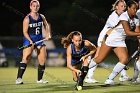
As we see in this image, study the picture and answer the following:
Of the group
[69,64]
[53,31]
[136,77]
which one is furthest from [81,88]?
[53,31]

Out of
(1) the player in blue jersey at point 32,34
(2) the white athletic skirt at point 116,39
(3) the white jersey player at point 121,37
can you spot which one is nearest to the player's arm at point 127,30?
(3) the white jersey player at point 121,37

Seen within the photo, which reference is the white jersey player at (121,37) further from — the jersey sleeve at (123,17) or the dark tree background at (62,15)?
the dark tree background at (62,15)

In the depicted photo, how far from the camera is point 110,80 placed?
10.9m

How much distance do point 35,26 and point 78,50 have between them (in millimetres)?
1458

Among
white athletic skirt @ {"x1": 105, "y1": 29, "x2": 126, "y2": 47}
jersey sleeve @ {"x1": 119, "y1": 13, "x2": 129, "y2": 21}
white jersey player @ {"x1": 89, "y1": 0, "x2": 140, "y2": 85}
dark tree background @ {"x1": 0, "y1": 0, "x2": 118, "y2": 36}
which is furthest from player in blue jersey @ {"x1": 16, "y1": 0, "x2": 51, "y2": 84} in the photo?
dark tree background @ {"x1": 0, "y1": 0, "x2": 118, "y2": 36}

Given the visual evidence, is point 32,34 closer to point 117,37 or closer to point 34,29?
point 34,29

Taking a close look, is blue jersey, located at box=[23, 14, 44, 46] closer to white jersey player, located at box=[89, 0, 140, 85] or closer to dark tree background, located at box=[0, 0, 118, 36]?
white jersey player, located at box=[89, 0, 140, 85]

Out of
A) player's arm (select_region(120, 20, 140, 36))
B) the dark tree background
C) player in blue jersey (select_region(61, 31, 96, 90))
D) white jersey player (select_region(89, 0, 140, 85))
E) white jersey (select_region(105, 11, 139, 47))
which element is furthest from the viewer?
the dark tree background

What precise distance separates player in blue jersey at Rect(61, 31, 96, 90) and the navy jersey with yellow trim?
49.6 inches

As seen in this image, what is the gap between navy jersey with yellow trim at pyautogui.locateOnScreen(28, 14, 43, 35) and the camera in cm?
1152

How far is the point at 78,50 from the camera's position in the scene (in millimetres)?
10484

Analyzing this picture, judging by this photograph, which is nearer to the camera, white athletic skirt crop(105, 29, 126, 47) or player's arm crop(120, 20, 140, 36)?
player's arm crop(120, 20, 140, 36)

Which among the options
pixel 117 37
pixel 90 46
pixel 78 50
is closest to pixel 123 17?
pixel 117 37

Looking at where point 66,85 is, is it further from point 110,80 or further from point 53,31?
point 53,31
